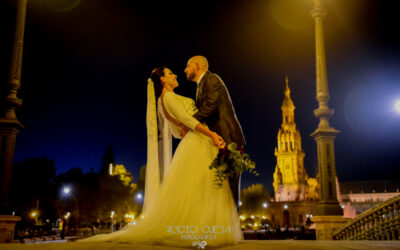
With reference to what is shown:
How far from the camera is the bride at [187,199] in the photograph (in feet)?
18.6

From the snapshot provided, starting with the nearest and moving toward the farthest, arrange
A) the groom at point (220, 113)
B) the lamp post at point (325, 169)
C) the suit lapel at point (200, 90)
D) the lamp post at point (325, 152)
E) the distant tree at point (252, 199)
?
the groom at point (220, 113), the suit lapel at point (200, 90), the lamp post at point (325, 169), the lamp post at point (325, 152), the distant tree at point (252, 199)

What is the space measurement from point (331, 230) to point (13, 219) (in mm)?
11426

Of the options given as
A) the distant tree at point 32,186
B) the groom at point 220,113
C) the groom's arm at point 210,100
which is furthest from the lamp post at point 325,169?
the distant tree at point 32,186

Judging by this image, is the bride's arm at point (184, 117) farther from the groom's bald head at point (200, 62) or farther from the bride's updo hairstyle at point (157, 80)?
the groom's bald head at point (200, 62)

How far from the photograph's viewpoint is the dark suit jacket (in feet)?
20.1

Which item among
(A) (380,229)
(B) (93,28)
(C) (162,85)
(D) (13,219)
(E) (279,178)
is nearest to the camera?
Result: (C) (162,85)

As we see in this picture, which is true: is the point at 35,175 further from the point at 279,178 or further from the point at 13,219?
the point at 279,178

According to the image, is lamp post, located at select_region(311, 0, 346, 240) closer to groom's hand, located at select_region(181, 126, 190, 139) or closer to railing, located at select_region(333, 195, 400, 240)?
railing, located at select_region(333, 195, 400, 240)

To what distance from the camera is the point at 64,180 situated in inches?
1980

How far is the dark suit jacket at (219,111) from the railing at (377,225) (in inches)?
336

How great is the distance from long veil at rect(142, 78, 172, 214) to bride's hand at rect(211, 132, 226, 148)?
135 cm

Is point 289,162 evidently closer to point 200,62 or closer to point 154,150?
point 154,150

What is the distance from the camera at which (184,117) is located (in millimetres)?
6195

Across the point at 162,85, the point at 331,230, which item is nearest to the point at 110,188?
the point at 331,230
